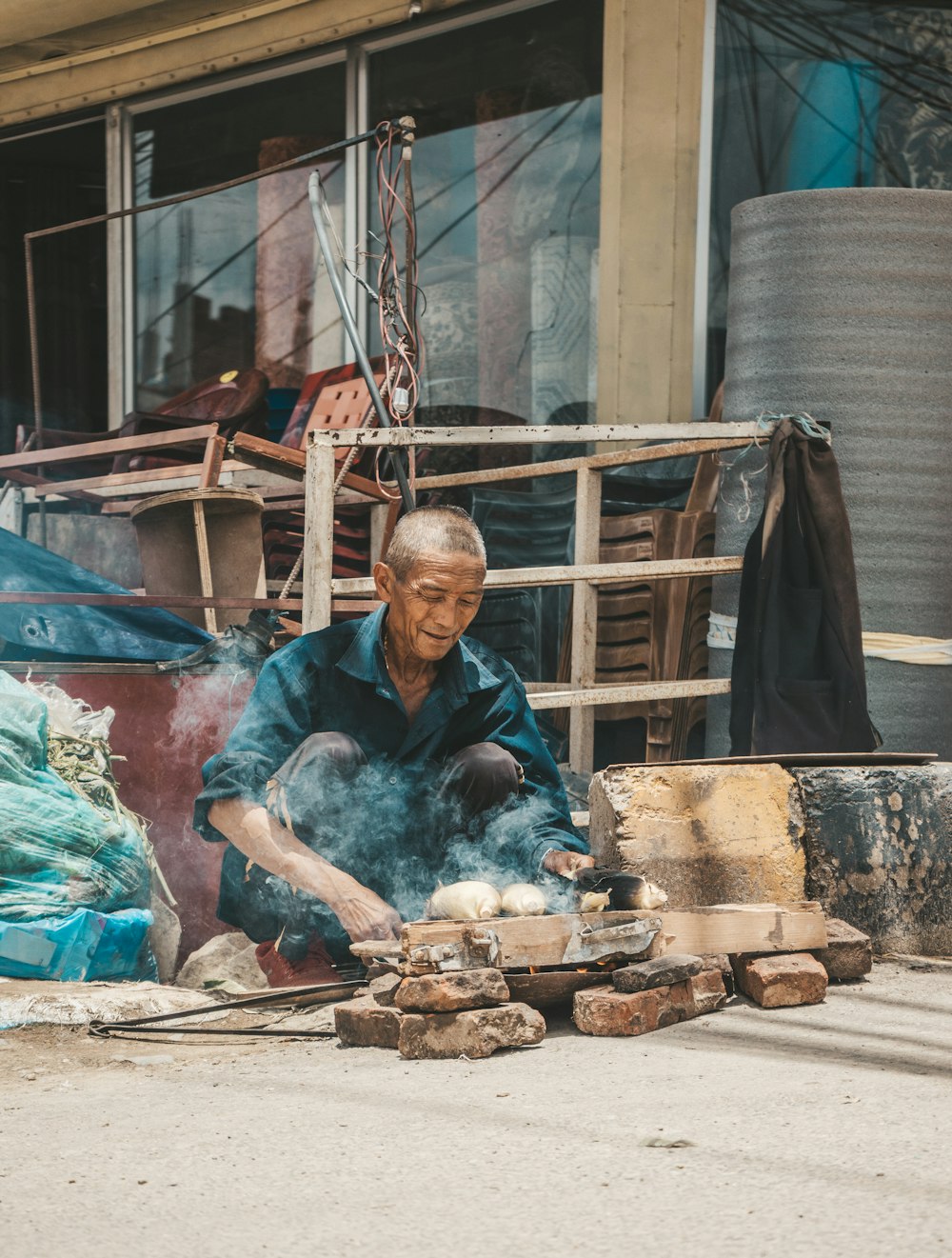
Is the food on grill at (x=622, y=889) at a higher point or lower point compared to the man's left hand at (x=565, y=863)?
lower

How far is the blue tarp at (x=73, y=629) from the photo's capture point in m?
4.99

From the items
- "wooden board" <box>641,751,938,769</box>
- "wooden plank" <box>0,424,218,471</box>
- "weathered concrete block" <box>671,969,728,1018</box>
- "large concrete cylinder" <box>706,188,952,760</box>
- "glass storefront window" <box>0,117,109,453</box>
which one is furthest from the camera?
"glass storefront window" <box>0,117,109,453</box>

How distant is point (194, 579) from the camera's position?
5.95 metres

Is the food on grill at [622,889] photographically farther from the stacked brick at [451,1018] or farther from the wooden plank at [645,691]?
the wooden plank at [645,691]

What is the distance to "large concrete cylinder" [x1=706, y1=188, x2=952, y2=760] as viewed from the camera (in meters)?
5.44

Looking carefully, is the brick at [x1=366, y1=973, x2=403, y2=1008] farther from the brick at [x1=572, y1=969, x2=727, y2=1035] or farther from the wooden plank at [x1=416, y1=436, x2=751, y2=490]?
the wooden plank at [x1=416, y1=436, x2=751, y2=490]

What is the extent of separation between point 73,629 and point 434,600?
1781 millimetres

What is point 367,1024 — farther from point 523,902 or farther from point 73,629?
point 73,629

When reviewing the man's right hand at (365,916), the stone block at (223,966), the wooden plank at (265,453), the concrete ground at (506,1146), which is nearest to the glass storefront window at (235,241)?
the wooden plank at (265,453)

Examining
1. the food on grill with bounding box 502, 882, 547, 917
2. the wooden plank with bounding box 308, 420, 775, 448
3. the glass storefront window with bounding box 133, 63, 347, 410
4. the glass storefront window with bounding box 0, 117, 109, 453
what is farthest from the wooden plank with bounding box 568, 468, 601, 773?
the glass storefront window with bounding box 0, 117, 109, 453

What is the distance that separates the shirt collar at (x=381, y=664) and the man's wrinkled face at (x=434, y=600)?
7cm

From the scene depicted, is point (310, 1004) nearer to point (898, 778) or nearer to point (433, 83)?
point (898, 778)

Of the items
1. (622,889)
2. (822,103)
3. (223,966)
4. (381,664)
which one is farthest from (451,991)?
(822,103)

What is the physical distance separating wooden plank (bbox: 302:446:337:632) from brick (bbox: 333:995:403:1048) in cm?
178
